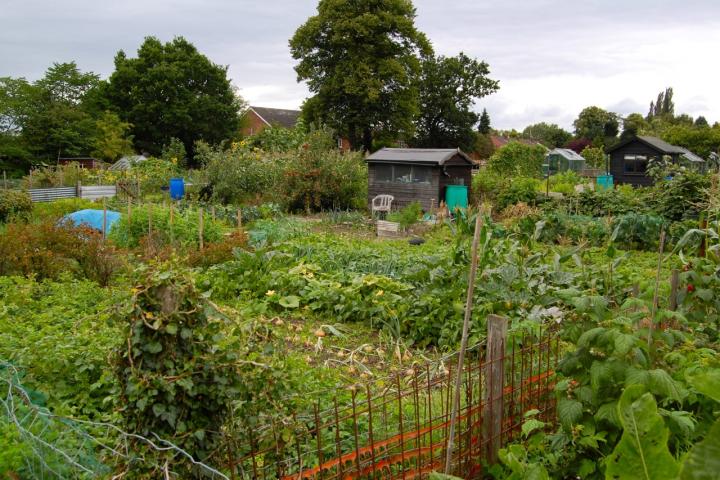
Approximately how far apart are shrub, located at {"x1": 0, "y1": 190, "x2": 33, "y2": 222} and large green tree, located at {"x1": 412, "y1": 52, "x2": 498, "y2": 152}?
103 feet

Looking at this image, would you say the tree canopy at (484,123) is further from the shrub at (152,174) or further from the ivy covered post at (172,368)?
the ivy covered post at (172,368)

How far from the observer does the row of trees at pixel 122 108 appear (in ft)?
115

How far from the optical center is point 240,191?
20.7 meters

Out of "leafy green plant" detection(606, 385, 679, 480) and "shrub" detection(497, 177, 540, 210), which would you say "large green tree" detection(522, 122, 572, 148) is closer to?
"shrub" detection(497, 177, 540, 210)

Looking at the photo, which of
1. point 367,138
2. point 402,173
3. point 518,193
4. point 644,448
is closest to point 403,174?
point 402,173

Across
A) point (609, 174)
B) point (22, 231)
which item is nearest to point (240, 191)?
point (22, 231)

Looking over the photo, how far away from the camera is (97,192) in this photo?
20.5 m

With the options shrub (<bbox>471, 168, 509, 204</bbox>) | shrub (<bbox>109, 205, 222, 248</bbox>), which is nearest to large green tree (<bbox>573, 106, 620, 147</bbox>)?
shrub (<bbox>471, 168, 509, 204</bbox>)

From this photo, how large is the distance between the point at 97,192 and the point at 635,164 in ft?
81.5

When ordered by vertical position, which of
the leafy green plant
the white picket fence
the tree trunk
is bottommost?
the leafy green plant

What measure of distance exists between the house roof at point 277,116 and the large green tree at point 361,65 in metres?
14.2

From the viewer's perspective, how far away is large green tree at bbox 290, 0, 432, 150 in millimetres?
32656

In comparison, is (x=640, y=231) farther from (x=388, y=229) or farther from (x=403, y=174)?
(x=403, y=174)

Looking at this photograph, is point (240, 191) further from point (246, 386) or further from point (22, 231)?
point (246, 386)
